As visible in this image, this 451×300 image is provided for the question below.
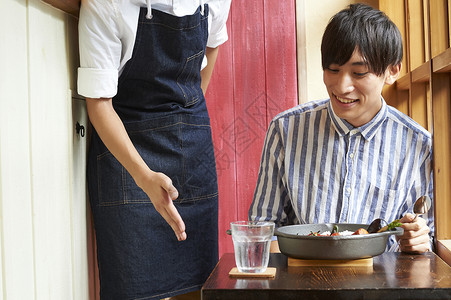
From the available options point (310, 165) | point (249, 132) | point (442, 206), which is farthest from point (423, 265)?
point (249, 132)

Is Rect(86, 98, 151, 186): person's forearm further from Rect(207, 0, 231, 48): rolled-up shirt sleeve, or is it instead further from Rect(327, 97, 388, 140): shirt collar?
Rect(327, 97, 388, 140): shirt collar

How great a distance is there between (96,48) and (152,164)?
349mm

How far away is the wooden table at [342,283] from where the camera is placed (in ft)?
3.40

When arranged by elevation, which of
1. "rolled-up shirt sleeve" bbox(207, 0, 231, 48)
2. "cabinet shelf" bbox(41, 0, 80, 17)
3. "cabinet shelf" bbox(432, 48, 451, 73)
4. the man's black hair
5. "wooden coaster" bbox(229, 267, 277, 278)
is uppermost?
"rolled-up shirt sleeve" bbox(207, 0, 231, 48)

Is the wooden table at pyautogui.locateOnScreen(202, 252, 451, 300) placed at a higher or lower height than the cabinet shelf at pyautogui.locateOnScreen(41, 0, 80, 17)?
lower

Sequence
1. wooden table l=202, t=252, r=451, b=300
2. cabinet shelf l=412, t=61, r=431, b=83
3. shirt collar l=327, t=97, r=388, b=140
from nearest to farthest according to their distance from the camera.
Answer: wooden table l=202, t=252, r=451, b=300, shirt collar l=327, t=97, r=388, b=140, cabinet shelf l=412, t=61, r=431, b=83

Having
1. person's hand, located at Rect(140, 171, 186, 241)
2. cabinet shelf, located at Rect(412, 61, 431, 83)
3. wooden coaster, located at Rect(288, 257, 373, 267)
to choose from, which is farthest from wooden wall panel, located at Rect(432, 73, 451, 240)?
person's hand, located at Rect(140, 171, 186, 241)

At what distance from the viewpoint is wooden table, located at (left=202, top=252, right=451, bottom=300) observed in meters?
1.04

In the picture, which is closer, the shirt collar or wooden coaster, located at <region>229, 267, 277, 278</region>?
wooden coaster, located at <region>229, 267, 277, 278</region>

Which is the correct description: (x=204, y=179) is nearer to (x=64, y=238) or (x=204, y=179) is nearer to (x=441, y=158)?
(x=64, y=238)

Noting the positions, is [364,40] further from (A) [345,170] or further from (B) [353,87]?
(A) [345,170]

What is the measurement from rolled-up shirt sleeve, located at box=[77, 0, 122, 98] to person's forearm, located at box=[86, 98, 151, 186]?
0.12ft

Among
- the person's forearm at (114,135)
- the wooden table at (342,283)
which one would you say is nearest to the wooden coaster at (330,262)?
the wooden table at (342,283)

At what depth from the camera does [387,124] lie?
171cm
